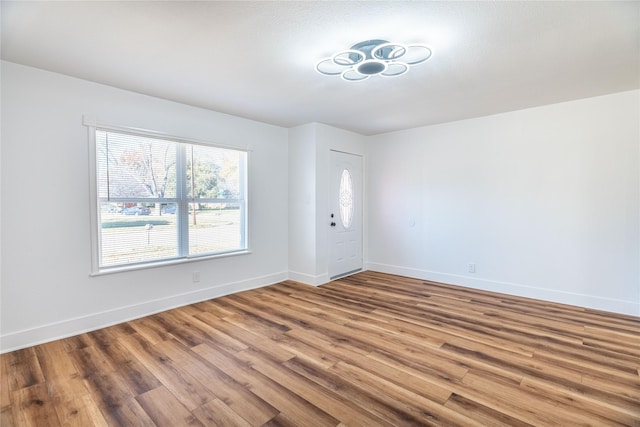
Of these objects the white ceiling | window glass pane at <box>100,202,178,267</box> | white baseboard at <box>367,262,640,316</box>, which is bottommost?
white baseboard at <box>367,262,640,316</box>

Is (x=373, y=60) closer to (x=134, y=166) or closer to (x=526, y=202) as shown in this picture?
(x=134, y=166)

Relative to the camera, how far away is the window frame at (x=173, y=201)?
3.08 meters

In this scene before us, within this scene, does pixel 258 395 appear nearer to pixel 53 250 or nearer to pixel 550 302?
pixel 53 250

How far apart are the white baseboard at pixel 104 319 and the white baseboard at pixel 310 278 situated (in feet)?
2.71

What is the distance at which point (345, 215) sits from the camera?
210 inches

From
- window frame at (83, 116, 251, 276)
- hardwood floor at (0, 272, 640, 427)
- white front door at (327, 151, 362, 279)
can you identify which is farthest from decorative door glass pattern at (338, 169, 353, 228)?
hardwood floor at (0, 272, 640, 427)

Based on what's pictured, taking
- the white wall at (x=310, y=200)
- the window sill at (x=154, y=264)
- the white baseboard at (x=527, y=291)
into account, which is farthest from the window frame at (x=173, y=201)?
the white baseboard at (x=527, y=291)

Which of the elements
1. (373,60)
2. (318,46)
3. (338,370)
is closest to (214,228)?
(338,370)

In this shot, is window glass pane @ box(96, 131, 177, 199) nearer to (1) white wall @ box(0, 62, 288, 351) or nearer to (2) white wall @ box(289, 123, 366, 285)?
(1) white wall @ box(0, 62, 288, 351)

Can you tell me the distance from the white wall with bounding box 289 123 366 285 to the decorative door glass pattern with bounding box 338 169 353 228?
0.42m

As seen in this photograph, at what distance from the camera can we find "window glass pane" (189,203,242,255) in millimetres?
3941

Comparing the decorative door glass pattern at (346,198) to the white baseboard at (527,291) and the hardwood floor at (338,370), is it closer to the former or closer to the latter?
the white baseboard at (527,291)

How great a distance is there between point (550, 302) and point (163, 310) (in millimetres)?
4848

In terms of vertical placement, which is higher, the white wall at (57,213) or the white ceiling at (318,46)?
the white ceiling at (318,46)
